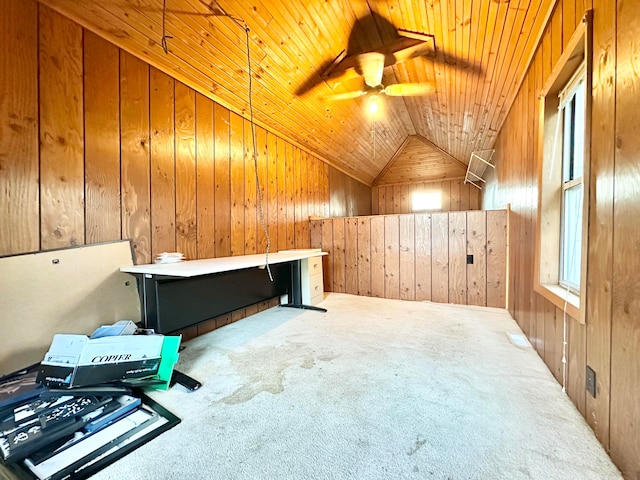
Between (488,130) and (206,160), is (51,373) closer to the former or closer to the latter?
(206,160)

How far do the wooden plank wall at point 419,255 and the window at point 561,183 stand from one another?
1369mm

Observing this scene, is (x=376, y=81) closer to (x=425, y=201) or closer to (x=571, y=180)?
(x=571, y=180)

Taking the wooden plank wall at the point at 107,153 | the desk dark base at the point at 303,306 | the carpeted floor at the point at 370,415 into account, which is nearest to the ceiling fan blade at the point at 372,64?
the wooden plank wall at the point at 107,153

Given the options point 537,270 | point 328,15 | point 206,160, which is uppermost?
point 328,15

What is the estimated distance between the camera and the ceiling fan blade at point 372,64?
211 centimetres

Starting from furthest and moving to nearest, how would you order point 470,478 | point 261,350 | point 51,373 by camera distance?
point 261,350, point 51,373, point 470,478

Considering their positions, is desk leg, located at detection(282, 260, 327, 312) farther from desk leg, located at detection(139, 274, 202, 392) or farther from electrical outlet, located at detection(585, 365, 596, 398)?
electrical outlet, located at detection(585, 365, 596, 398)

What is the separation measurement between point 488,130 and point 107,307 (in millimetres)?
4612

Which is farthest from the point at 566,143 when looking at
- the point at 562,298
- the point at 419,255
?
the point at 419,255

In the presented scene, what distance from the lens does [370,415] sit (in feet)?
4.03

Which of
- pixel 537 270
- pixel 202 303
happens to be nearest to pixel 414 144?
pixel 537 270

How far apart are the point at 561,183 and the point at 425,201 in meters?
5.12

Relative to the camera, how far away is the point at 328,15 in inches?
82.5

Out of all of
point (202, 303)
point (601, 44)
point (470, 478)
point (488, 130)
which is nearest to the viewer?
point (470, 478)
